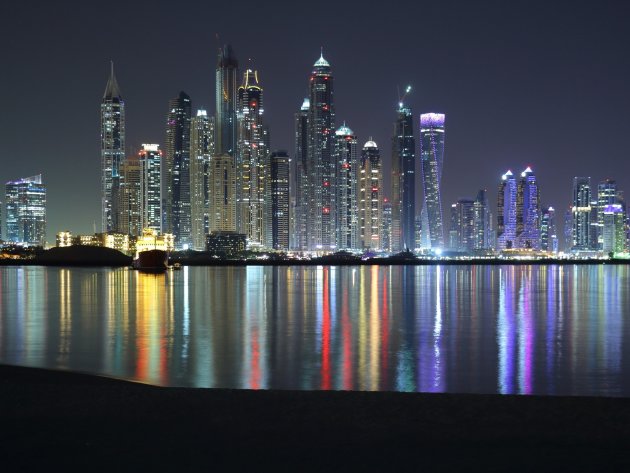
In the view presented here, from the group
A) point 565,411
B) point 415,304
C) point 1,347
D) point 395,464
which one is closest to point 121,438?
point 395,464

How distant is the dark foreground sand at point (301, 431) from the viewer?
29.6ft

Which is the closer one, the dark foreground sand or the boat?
the dark foreground sand

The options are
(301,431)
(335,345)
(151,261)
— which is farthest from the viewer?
(151,261)

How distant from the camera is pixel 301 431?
10531 millimetres

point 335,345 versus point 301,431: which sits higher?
point 301,431

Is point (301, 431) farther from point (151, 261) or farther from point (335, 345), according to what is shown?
point (151, 261)

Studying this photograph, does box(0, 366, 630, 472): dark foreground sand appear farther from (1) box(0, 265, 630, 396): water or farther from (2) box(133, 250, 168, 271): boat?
(2) box(133, 250, 168, 271): boat

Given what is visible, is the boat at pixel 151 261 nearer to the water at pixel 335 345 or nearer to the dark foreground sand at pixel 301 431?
the water at pixel 335 345

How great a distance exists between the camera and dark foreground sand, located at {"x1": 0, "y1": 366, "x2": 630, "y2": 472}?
9.01 meters

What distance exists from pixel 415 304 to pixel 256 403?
137 ft

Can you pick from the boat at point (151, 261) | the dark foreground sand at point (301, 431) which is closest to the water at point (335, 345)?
the dark foreground sand at point (301, 431)

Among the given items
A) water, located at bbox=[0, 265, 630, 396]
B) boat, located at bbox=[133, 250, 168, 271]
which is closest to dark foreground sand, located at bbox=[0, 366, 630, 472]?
water, located at bbox=[0, 265, 630, 396]

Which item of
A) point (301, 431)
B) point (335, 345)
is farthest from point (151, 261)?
point (301, 431)

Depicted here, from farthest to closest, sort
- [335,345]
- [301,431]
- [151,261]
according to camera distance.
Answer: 1. [151,261]
2. [335,345]
3. [301,431]
